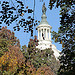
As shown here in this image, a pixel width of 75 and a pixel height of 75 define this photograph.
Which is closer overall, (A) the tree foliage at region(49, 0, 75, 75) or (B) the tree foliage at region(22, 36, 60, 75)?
(A) the tree foliage at region(49, 0, 75, 75)

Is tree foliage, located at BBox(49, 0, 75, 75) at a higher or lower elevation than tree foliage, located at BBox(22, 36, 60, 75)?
higher

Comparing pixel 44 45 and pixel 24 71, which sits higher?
pixel 24 71

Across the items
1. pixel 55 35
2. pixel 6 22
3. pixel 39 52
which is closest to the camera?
pixel 6 22

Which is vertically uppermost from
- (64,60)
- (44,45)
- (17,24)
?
(17,24)

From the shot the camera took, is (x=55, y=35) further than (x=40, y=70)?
No

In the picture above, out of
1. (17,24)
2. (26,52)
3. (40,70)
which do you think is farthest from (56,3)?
(26,52)

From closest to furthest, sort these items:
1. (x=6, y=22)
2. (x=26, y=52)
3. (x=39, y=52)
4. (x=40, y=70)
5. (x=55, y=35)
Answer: (x=6, y=22) < (x=55, y=35) < (x=40, y=70) < (x=26, y=52) < (x=39, y=52)

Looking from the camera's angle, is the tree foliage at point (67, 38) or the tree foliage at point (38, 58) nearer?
the tree foliage at point (67, 38)

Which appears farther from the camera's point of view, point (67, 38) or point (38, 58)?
point (38, 58)

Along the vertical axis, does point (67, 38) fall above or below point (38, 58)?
above

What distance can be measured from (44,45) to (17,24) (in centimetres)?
7444

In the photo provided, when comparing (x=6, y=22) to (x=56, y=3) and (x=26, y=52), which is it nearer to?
(x=56, y=3)

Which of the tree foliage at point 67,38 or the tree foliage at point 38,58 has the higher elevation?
the tree foliage at point 67,38

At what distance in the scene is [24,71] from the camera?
4056cm
